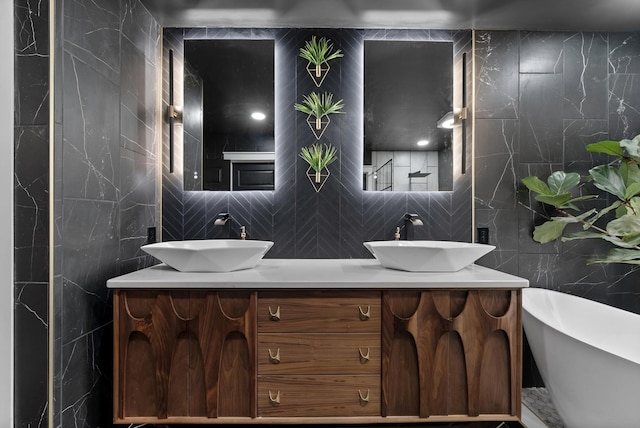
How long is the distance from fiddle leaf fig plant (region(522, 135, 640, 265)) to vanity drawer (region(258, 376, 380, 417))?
140cm

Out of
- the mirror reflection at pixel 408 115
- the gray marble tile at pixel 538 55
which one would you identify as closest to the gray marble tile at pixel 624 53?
the gray marble tile at pixel 538 55

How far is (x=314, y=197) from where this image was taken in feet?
7.60

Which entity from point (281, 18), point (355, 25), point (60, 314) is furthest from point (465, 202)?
point (60, 314)

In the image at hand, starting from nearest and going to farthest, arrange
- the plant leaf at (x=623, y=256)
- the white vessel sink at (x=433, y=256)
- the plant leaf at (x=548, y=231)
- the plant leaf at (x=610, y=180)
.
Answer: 1. the white vessel sink at (x=433, y=256)
2. the plant leaf at (x=623, y=256)
3. the plant leaf at (x=610, y=180)
4. the plant leaf at (x=548, y=231)

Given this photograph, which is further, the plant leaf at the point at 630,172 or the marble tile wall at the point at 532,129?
A: the marble tile wall at the point at 532,129

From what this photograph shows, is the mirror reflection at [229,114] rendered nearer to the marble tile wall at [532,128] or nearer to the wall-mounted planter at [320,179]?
the wall-mounted planter at [320,179]

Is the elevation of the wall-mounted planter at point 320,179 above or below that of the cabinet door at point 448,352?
above

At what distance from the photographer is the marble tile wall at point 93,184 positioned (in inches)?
56.1

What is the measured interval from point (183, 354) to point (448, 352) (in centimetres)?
119

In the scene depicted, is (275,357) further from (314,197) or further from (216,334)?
(314,197)

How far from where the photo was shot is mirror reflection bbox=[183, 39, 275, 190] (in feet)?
7.52

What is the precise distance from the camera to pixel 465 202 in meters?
2.32

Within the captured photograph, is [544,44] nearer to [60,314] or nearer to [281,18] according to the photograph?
[281,18]

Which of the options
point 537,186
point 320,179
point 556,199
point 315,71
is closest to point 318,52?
point 315,71
